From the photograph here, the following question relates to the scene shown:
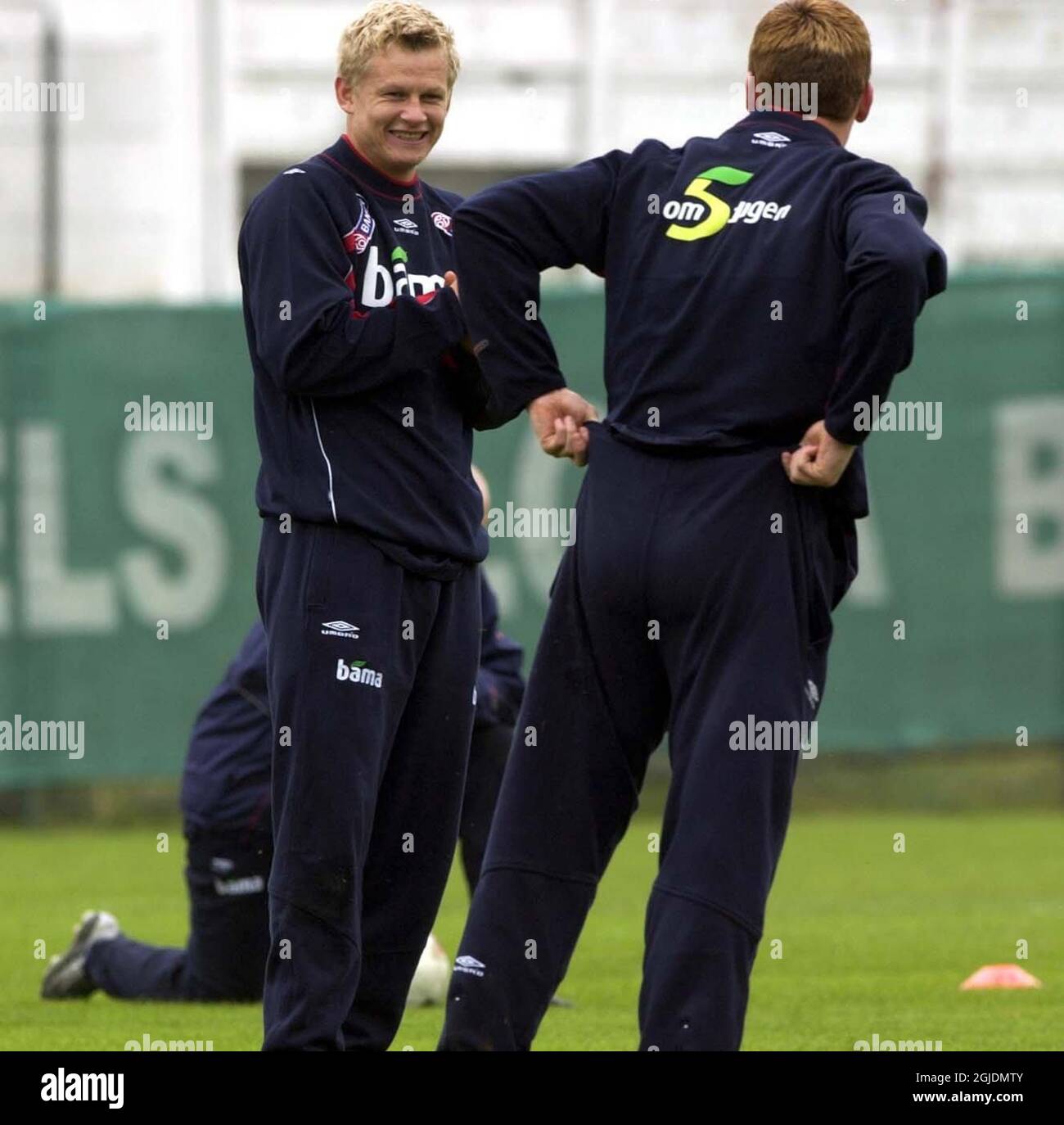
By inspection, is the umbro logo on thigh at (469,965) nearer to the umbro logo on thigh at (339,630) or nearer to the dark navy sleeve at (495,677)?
the umbro logo on thigh at (339,630)

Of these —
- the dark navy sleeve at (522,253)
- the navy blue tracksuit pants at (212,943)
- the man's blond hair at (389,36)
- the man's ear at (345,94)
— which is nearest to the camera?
the dark navy sleeve at (522,253)

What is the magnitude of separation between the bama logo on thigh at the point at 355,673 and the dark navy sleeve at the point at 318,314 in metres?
0.57

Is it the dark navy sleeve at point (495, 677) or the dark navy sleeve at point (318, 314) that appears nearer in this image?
the dark navy sleeve at point (318, 314)

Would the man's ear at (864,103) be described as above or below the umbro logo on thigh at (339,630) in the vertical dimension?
above

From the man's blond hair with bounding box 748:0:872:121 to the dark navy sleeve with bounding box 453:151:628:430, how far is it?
37 centimetres

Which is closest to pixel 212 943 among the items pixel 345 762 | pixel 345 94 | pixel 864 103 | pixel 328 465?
pixel 345 762

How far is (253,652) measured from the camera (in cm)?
742

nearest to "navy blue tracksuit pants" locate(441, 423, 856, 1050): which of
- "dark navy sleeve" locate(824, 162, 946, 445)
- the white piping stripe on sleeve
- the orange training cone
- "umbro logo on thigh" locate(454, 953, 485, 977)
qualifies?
"umbro logo on thigh" locate(454, 953, 485, 977)

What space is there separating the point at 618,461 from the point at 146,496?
310 inches

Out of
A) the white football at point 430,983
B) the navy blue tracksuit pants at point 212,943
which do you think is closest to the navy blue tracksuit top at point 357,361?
the navy blue tracksuit pants at point 212,943

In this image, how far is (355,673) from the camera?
503cm

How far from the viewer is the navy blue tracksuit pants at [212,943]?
24.1ft
